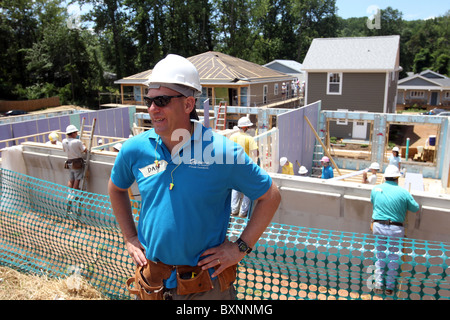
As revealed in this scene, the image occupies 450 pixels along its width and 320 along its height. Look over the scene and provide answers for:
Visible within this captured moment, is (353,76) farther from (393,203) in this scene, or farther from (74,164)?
(393,203)

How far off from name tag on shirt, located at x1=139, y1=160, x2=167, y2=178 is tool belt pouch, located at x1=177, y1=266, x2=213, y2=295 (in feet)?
2.01

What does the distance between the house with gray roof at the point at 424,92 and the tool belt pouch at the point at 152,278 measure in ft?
159

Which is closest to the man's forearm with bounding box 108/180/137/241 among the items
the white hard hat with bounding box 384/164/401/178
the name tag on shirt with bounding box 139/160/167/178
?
the name tag on shirt with bounding box 139/160/167/178

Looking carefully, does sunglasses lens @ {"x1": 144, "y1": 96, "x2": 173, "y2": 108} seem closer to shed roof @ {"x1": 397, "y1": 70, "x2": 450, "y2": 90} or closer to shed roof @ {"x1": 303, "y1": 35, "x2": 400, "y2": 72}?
shed roof @ {"x1": 303, "y1": 35, "x2": 400, "y2": 72}

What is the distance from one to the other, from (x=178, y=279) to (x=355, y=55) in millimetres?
27621

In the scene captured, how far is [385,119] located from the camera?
16016mm

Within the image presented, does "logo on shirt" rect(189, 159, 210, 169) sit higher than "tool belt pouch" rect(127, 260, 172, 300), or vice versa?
"logo on shirt" rect(189, 159, 210, 169)

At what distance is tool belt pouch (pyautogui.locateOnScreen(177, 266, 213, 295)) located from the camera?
222cm

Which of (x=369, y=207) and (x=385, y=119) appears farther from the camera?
(x=385, y=119)

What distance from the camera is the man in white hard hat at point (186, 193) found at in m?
2.12

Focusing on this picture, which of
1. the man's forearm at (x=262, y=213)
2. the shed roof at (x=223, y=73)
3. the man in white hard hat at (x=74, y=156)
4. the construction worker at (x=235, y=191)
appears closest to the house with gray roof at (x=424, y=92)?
the shed roof at (x=223, y=73)
